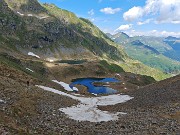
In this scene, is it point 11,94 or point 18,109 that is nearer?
point 18,109

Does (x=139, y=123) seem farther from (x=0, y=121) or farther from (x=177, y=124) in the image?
(x=0, y=121)

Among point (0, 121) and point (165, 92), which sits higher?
point (165, 92)

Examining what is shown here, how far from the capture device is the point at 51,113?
42.3m

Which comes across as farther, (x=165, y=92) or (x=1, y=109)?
(x=165, y=92)

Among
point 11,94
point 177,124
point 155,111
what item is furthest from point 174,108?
point 11,94

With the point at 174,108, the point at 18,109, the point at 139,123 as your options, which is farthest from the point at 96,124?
the point at 174,108

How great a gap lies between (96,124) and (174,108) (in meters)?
19.0

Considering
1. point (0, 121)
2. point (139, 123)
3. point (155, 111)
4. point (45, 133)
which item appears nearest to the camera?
point (0, 121)

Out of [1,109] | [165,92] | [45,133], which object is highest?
[165,92]

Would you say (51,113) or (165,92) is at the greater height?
(165,92)

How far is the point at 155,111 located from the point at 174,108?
12.2 ft

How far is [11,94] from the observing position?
43938mm

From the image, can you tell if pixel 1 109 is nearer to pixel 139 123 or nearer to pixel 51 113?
pixel 51 113

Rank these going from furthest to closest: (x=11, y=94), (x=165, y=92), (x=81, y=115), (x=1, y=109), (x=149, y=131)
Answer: (x=165, y=92) → (x=81, y=115) → (x=11, y=94) → (x=149, y=131) → (x=1, y=109)
